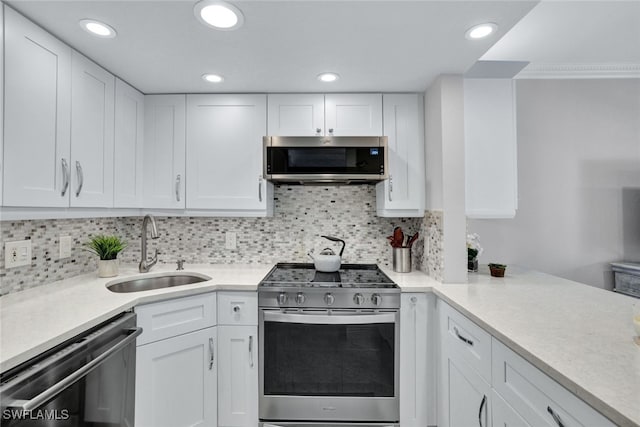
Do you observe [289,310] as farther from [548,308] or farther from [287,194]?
[548,308]

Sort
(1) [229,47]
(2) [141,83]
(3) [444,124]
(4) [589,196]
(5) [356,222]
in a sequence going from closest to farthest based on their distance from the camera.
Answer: (1) [229,47]
(3) [444,124]
(2) [141,83]
(5) [356,222]
(4) [589,196]

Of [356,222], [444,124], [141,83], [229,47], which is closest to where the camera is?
[229,47]

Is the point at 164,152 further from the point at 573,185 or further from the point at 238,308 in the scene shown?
the point at 573,185

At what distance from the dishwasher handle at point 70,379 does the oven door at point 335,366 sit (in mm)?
723

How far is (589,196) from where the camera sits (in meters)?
2.62

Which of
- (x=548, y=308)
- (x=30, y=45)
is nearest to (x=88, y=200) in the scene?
(x=30, y=45)

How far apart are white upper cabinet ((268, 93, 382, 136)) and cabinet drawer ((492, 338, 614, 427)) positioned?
156 centimetres

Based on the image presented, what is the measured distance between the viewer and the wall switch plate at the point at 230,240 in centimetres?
243

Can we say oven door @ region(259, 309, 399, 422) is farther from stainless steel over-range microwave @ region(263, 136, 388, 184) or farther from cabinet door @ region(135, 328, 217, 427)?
stainless steel over-range microwave @ region(263, 136, 388, 184)

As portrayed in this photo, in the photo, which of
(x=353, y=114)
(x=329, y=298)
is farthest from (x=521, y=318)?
(x=353, y=114)

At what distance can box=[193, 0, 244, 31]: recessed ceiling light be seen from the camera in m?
1.24

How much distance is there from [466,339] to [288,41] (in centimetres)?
170

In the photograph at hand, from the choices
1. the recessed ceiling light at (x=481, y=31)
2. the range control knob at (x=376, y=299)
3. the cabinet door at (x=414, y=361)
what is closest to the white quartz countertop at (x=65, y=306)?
the range control knob at (x=376, y=299)

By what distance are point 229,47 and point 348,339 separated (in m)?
1.77
